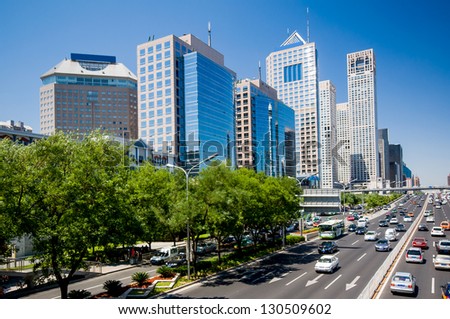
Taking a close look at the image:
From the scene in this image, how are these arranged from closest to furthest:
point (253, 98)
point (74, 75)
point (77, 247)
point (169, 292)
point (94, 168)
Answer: point (77, 247) → point (94, 168) → point (169, 292) → point (253, 98) → point (74, 75)

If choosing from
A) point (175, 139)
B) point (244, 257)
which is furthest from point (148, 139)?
point (244, 257)

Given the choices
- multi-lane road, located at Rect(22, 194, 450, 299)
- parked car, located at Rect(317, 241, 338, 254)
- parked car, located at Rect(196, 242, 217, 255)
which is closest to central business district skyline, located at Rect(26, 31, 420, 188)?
parked car, located at Rect(317, 241, 338, 254)

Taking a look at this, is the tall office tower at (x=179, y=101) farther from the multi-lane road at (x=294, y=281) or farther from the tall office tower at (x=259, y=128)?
the multi-lane road at (x=294, y=281)

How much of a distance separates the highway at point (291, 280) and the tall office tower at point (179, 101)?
7094 cm

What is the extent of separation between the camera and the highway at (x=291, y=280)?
85.4ft

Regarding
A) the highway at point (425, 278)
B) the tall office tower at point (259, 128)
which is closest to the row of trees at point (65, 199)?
the highway at point (425, 278)

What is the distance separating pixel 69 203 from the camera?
18.8m

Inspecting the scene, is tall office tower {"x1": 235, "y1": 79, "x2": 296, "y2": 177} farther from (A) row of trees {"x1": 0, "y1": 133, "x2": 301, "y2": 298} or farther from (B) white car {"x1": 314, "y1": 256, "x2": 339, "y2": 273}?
(A) row of trees {"x1": 0, "y1": 133, "x2": 301, "y2": 298}

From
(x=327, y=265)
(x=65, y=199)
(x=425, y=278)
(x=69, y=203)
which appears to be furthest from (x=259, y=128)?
(x=65, y=199)

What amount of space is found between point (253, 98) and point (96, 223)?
508 feet

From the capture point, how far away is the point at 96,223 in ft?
61.4

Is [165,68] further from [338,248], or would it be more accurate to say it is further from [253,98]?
[338,248]

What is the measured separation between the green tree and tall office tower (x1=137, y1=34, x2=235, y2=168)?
87160mm

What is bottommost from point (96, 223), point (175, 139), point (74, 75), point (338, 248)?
point (338, 248)
